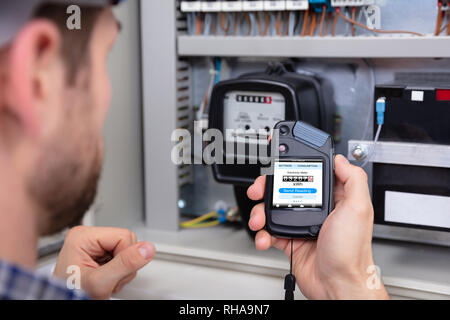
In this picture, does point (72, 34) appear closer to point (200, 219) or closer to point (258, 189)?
point (258, 189)

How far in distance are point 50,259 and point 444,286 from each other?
0.83 m

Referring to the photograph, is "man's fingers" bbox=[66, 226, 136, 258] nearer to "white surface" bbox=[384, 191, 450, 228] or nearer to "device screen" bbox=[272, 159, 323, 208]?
"device screen" bbox=[272, 159, 323, 208]

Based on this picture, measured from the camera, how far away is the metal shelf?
1101 millimetres

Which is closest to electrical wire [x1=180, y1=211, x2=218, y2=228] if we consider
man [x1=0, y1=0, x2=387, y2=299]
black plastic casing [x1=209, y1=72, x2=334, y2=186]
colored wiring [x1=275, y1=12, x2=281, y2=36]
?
black plastic casing [x1=209, y1=72, x2=334, y2=186]

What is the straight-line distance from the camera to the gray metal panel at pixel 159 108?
4.39 feet

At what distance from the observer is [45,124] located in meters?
0.47

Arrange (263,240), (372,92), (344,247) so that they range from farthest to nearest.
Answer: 1. (372,92)
2. (263,240)
3. (344,247)

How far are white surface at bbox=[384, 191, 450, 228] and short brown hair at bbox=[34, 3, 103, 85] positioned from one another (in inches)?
31.7

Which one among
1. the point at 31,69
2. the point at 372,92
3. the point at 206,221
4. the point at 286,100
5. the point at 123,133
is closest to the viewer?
the point at 31,69

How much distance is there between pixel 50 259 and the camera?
1269 millimetres

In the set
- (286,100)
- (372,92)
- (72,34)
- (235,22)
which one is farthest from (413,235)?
(72,34)

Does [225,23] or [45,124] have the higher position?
[225,23]

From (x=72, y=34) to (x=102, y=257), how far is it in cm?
67
